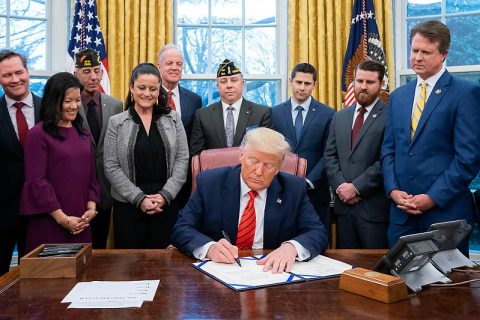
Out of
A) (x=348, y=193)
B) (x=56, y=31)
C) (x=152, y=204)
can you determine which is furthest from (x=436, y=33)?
(x=56, y=31)

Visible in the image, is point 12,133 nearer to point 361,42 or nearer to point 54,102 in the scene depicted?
point 54,102

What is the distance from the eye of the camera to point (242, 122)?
351 centimetres

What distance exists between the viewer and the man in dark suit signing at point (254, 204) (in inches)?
86.7

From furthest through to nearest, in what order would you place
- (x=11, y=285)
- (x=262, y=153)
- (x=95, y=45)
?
1. (x=95, y=45)
2. (x=262, y=153)
3. (x=11, y=285)

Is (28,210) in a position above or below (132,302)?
above

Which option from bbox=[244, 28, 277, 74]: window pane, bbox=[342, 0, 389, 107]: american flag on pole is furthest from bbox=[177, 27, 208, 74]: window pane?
bbox=[342, 0, 389, 107]: american flag on pole

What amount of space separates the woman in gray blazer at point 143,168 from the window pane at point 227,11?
258 centimetres

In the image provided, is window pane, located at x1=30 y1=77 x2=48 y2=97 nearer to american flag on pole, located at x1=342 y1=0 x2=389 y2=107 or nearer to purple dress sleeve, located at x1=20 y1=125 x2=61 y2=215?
purple dress sleeve, located at x1=20 y1=125 x2=61 y2=215

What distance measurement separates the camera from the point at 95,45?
4773 millimetres

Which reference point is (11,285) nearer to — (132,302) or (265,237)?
(132,302)

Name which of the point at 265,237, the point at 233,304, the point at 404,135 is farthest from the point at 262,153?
the point at 404,135

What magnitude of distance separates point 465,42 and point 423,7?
0.56m

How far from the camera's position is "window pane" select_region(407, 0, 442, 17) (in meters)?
5.26

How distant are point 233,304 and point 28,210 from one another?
160 centimetres
